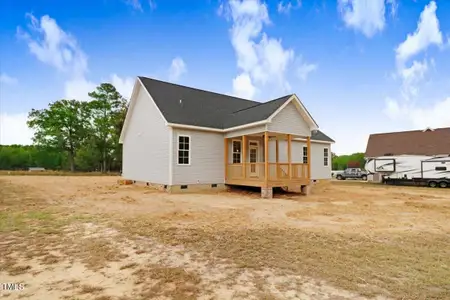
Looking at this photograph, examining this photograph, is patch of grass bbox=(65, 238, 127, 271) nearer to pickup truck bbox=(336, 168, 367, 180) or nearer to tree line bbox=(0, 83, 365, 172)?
tree line bbox=(0, 83, 365, 172)

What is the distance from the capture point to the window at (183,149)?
13445mm

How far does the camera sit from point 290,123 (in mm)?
13391

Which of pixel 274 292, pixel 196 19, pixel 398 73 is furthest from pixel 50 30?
pixel 398 73

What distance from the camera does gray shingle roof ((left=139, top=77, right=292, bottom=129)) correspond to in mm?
13461

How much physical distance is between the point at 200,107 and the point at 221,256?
12.5 meters

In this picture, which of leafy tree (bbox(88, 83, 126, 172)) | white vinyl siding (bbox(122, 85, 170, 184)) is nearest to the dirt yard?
white vinyl siding (bbox(122, 85, 170, 184))

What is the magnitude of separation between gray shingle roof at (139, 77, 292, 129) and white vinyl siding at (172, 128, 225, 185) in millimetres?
617

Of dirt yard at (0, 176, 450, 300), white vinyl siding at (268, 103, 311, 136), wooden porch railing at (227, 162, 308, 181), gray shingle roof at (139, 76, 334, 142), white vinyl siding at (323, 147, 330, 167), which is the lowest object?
dirt yard at (0, 176, 450, 300)

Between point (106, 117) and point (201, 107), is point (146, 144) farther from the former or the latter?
point (106, 117)

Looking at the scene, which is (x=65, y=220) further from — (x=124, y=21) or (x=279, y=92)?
(x=279, y=92)

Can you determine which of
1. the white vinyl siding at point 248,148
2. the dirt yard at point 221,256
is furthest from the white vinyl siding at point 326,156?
the dirt yard at point 221,256

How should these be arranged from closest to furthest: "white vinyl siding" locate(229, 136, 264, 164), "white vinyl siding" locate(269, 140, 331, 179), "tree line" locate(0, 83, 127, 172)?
"white vinyl siding" locate(229, 136, 264, 164) → "white vinyl siding" locate(269, 140, 331, 179) → "tree line" locate(0, 83, 127, 172)

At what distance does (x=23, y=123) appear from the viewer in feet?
133

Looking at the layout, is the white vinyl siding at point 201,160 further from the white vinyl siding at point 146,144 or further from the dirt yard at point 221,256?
the dirt yard at point 221,256
